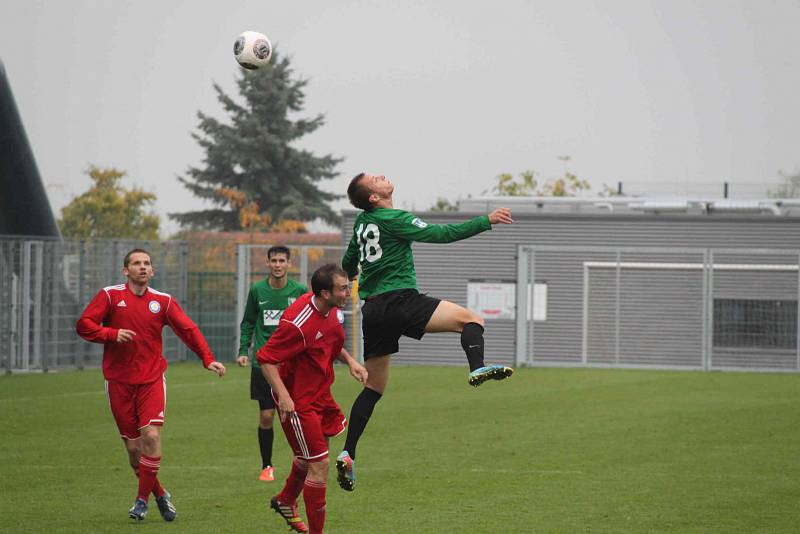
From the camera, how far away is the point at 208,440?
17.4 meters

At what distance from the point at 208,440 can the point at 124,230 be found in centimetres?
4597

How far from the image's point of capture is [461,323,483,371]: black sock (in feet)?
33.9

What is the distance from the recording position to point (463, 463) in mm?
15133

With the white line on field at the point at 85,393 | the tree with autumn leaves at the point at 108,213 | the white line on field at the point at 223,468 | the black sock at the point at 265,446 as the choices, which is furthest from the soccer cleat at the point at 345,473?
the tree with autumn leaves at the point at 108,213

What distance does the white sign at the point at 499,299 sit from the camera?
35.5 m

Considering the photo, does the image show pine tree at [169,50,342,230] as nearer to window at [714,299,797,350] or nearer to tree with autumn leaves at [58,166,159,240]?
tree with autumn leaves at [58,166,159,240]

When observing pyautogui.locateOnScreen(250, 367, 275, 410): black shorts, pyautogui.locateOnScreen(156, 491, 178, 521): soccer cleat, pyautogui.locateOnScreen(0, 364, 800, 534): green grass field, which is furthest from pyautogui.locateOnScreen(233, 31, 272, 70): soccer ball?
pyautogui.locateOnScreen(156, 491, 178, 521): soccer cleat

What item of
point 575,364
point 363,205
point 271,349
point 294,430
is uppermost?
point 363,205

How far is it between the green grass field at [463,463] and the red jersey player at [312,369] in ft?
4.03

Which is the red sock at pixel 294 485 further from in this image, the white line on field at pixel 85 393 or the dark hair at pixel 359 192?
the white line on field at pixel 85 393

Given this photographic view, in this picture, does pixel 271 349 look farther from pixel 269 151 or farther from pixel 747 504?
pixel 269 151

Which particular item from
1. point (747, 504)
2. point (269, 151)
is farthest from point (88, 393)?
point (269, 151)

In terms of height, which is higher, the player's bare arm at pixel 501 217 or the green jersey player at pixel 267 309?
the player's bare arm at pixel 501 217

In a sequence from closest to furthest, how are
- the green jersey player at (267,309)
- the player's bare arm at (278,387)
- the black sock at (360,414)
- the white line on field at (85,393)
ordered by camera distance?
the player's bare arm at (278,387) → the black sock at (360,414) → the green jersey player at (267,309) → the white line on field at (85,393)
